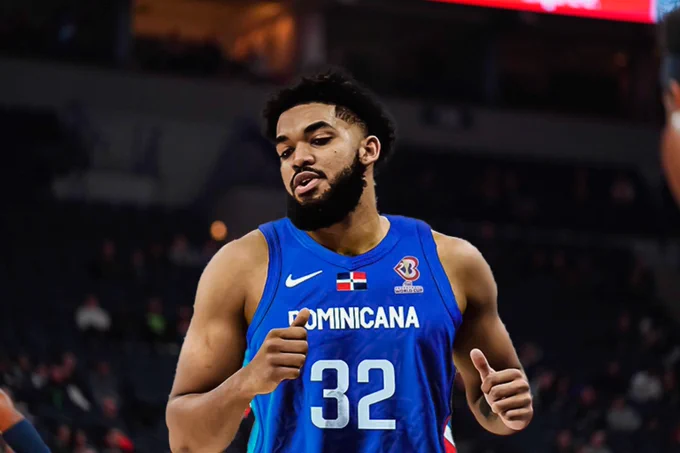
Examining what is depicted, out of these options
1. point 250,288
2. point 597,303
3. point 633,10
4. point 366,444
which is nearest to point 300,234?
point 250,288

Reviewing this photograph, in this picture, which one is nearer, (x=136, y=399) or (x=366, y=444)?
(x=366, y=444)

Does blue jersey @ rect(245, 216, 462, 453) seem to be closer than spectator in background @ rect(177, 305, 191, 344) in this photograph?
Yes

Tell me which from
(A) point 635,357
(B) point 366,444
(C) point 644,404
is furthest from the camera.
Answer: (A) point 635,357

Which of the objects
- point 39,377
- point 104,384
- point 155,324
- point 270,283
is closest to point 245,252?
point 270,283

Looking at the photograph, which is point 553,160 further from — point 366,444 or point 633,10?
point 366,444

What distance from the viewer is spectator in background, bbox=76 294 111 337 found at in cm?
1348

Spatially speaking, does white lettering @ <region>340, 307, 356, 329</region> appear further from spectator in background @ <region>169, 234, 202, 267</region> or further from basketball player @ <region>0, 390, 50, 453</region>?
spectator in background @ <region>169, 234, 202, 267</region>

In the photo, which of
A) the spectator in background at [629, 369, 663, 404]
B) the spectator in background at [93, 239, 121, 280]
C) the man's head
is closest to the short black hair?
the man's head

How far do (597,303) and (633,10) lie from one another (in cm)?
641

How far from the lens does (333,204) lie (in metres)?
3.68

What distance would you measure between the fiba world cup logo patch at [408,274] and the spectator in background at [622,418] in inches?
487

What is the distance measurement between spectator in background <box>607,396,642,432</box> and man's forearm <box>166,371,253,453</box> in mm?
12740

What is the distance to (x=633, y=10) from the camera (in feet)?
46.4

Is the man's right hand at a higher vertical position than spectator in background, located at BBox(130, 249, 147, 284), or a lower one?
lower
